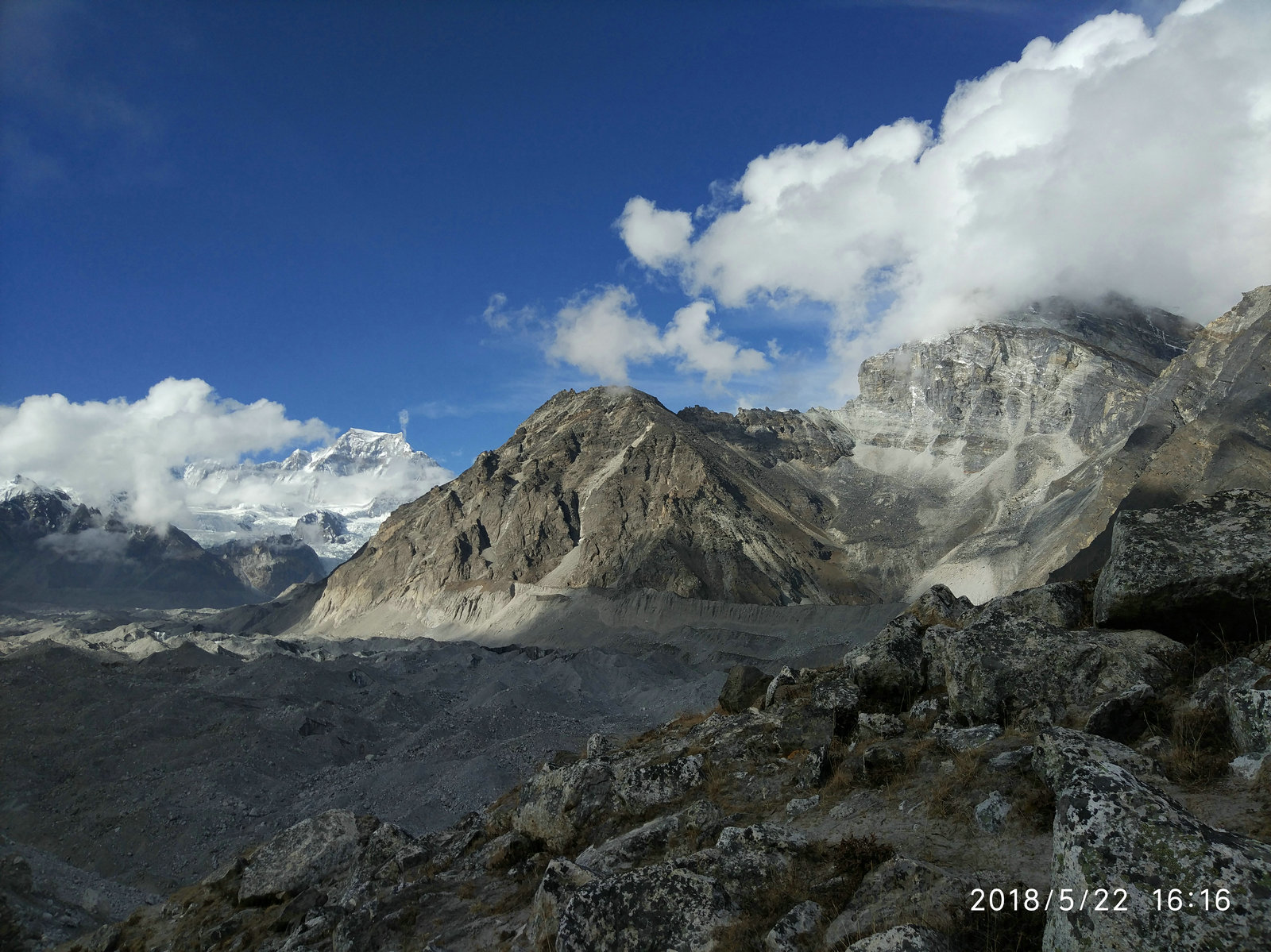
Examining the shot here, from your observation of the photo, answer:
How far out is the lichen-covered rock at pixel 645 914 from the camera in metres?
5.78

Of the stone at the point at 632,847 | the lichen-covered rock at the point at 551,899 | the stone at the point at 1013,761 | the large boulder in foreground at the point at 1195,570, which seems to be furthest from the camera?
the stone at the point at 632,847

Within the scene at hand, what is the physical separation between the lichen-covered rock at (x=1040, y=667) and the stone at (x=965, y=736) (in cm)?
39

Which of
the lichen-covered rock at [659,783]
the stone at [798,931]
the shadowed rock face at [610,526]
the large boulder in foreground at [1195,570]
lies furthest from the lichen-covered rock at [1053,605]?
the shadowed rock face at [610,526]

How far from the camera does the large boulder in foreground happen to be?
7984 mm

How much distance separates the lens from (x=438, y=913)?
9195 mm

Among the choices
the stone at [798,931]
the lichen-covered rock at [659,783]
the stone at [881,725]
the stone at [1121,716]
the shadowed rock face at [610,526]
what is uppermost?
the shadowed rock face at [610,526]

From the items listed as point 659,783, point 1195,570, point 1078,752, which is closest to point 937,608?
point 1195,570

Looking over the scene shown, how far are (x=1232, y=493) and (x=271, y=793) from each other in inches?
1359

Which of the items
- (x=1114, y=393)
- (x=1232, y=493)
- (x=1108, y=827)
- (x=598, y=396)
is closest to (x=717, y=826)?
(x=1108, y=827)

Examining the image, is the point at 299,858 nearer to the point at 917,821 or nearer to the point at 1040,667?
the point at 917,821

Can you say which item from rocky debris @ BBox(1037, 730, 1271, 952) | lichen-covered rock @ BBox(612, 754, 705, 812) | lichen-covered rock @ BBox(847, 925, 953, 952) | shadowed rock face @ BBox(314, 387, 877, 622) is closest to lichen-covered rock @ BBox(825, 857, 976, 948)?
lichen-covered rock @ BBox(847, 925, 953, 952)

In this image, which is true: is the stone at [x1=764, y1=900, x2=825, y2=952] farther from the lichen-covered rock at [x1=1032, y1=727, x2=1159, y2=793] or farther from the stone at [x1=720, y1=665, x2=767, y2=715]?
the stone at [x1=720, y1=665, x2=767, y2=715]

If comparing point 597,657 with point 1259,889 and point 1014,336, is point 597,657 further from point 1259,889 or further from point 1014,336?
point 1014,336

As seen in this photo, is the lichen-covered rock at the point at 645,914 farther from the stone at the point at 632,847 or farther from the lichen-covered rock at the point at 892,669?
the lichen-covered rock at the point at 892,669
